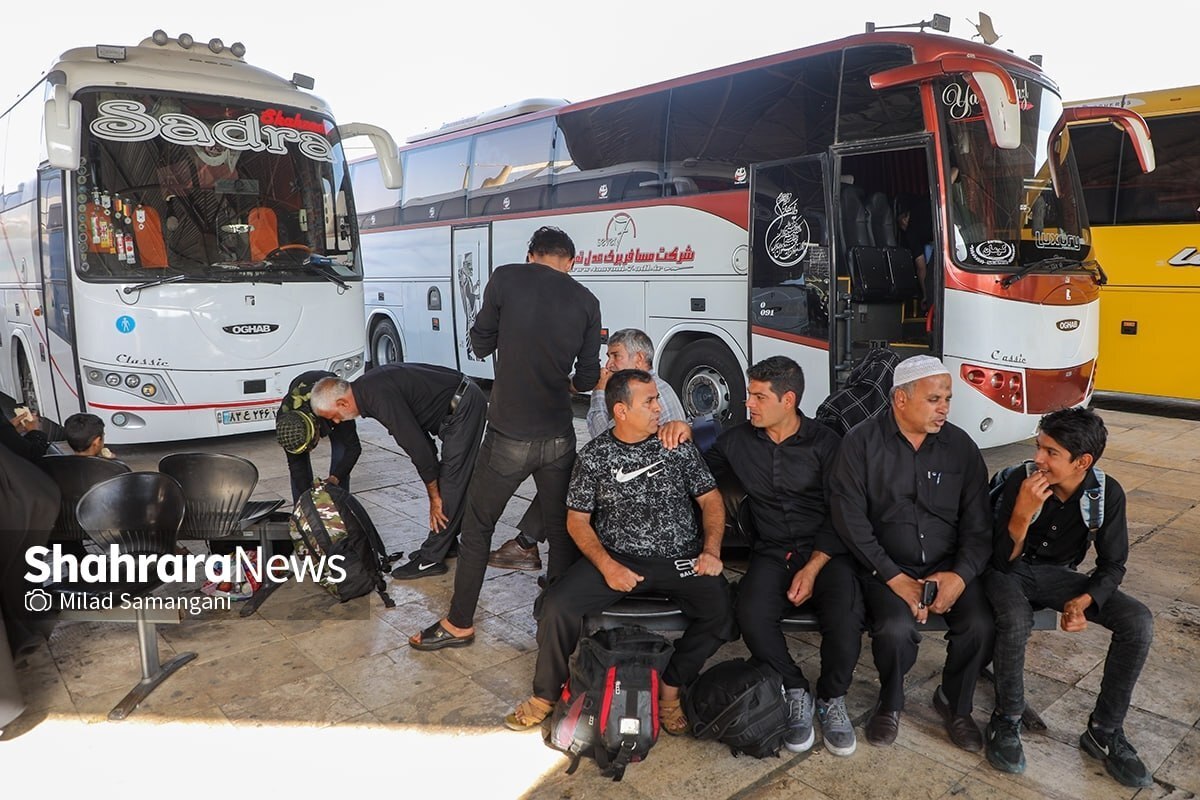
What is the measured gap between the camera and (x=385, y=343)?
12992 millimetres

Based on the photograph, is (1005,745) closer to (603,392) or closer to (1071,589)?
(1071,589)

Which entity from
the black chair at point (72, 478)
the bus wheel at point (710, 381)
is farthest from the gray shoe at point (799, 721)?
the bus wheel at point (710, 381)

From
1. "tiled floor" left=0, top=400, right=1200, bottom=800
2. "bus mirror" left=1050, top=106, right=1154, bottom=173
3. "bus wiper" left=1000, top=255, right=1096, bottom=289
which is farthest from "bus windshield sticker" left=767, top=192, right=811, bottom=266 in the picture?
"tiled floor" left=0, top=400, right=1200, bottom=800

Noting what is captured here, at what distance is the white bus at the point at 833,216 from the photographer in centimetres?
632

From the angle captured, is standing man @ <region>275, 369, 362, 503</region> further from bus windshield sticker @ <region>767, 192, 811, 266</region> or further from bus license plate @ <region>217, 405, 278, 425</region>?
bus windshield sticker @ <region>767, 192, 811, 266</region>

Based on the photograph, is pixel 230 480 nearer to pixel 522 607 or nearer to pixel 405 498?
pixel 522 607

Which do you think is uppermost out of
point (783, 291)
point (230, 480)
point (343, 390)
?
point (783, 291)

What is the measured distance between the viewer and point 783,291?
7.27 metres

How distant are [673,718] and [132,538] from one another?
2.34m

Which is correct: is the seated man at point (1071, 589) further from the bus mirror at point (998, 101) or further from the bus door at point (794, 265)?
the bus door at point (794, 265)

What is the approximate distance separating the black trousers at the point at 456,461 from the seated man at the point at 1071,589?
110 inches

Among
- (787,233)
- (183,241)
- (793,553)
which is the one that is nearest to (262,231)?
(183,241)

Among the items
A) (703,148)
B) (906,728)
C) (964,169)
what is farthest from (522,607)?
(703,148)

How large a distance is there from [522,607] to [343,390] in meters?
1.48
